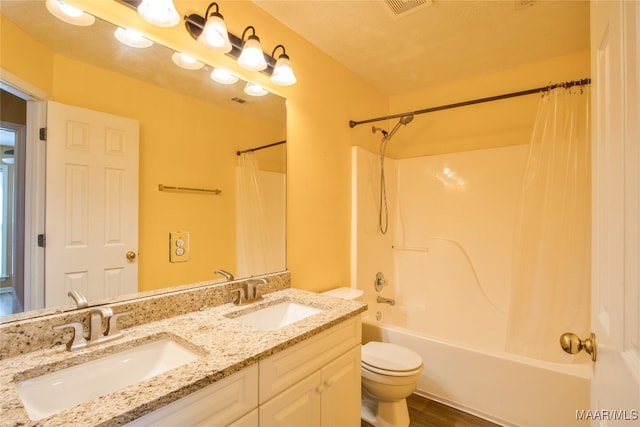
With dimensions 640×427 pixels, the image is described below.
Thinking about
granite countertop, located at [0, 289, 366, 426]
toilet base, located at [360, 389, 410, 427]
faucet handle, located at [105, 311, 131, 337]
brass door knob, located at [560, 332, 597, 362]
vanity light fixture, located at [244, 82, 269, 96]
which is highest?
vanity light fixture, located at [244, 82, 269, 96]

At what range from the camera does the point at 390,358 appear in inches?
67.6

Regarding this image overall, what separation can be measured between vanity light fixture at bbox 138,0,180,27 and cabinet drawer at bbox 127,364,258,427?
1.36 m

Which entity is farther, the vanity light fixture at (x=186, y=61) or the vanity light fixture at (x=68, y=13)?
the vanity light fixture at (x=186, y=61)

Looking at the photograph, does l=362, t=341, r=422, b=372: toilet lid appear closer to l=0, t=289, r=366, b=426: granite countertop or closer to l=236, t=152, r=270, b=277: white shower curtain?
l=0, t=289, r=366, b=426: granite countertop

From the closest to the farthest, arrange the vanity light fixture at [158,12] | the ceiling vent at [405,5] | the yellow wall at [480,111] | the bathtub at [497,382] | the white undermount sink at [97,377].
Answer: the white undermount sink at [97,377] < the vanity light fixture at [158,12] < the bathtub at [497,382] < the ceiling vent at [405,5] < the yellow wall at [480,111]

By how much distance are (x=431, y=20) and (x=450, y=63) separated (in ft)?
2.10

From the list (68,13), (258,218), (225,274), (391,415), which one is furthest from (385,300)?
(68,13)

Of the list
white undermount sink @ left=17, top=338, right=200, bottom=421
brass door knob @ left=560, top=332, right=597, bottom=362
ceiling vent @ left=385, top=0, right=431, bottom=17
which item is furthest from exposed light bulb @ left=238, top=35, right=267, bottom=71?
brass door knob @ left=560, top=332, right=597, bottom=362

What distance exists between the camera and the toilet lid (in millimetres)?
1623

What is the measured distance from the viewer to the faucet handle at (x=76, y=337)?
928 mm

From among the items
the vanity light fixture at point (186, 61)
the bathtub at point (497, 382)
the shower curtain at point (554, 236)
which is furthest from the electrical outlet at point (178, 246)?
the shower curtain at point (554, 236)

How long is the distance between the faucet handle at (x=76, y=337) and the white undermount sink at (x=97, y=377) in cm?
8

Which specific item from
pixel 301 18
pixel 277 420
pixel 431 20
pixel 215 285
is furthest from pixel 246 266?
pixel 431 20

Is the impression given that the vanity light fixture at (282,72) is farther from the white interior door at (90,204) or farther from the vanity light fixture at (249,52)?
the white interior door at (90,204)
